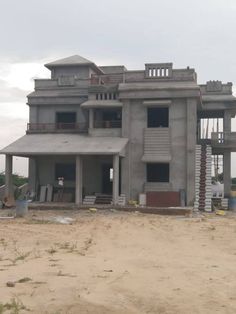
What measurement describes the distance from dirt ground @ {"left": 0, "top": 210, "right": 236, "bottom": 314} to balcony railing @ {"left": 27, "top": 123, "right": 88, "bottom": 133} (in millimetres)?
10677

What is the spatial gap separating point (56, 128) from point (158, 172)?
6.47m

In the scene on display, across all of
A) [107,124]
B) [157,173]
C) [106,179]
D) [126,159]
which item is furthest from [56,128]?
[157,173]

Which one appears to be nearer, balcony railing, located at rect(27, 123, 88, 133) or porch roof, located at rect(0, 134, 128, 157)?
porch roof, located at rect(0, 134, 128, 157)

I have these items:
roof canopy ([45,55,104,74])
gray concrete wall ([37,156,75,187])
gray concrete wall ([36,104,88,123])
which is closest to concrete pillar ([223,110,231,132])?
gray concrete wall ([36,104,88,123])

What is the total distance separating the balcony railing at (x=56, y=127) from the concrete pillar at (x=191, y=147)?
594 cm

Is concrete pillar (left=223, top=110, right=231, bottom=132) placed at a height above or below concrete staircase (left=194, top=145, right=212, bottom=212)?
above

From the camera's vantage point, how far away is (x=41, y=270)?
8719mm

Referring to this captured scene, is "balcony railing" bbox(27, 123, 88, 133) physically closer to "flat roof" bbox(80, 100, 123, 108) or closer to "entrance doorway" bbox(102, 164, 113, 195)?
"flat roof" bbox(80, 100, 123, 108)

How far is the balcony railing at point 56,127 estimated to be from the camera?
26953mm

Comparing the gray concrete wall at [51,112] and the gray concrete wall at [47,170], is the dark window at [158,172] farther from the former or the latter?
the gray concrete wall at [51,112]

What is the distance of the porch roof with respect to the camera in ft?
75.0

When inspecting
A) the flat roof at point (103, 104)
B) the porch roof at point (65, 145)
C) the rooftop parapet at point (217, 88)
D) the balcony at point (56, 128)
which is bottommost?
the porch roof at point (65, 145)

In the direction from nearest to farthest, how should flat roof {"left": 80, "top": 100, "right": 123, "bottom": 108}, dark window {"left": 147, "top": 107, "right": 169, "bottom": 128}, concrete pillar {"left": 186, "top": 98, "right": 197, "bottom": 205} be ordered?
concrete pillar {"left": 186, "top": 98, "right": 197, "bottom": 205} → flat roof {"left": 80, "top": 100, "right": 123, "bottom": 108} → dark window {"left": 147, "top": 107, "right": 169, "bottom": 128}

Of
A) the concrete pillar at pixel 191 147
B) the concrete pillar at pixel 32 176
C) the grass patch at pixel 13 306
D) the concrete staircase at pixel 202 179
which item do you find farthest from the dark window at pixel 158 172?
the grass patch at pixel 13 306
